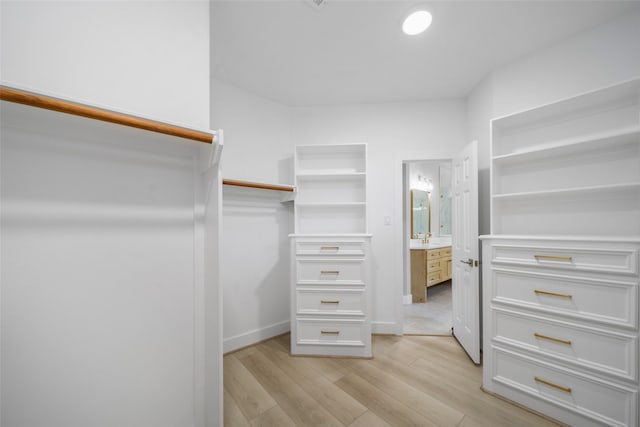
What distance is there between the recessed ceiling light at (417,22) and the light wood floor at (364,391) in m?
2.55

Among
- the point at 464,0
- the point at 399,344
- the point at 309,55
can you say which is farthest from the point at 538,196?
the point at 309,55

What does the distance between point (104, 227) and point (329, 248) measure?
156cm

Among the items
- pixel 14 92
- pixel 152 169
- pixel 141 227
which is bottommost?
pixel 141 227

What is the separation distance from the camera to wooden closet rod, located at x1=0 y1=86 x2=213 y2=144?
0.64 m

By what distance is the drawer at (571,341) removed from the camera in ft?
3.90

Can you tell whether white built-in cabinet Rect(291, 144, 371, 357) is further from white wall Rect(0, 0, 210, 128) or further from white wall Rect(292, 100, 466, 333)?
white wall Rect(0, 0, 210, 128)

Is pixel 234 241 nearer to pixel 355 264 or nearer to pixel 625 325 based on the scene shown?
pixel 355 264

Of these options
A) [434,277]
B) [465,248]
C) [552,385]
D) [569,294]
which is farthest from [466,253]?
[434,277]

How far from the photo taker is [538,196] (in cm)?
174

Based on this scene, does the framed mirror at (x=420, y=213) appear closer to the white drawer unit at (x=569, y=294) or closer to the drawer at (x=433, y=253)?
the drawer at (x=433, y=253)

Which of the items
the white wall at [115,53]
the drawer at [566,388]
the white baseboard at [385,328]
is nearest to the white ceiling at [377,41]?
the white wall at [115,53]

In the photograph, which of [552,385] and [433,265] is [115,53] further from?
[433,265]

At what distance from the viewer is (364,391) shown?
5.29 feet

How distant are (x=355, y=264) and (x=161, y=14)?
80.5 inches
